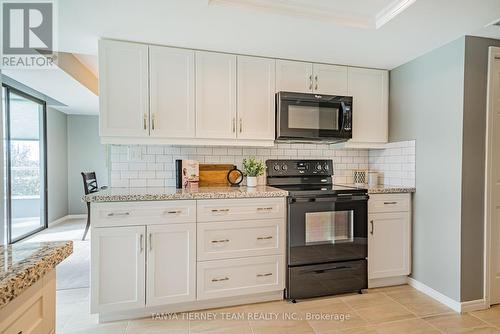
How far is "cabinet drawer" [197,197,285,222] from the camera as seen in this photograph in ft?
7.30

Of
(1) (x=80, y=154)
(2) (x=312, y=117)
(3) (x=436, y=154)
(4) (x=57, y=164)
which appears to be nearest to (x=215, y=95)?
(2) (x=312, y=117)

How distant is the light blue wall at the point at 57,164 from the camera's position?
5117 millimetres

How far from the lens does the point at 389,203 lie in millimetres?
2654

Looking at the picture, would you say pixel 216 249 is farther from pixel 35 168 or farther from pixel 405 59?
pixel 35 168

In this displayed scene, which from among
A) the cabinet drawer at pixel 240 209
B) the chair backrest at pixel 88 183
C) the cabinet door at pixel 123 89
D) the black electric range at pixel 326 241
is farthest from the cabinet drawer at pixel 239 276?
the chair backrest at pixel 88 183

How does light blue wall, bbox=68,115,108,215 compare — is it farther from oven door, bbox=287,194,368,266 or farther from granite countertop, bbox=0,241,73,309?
granite countertop, bbox=0,241,73,309

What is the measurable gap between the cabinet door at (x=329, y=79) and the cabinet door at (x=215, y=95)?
826 millimetres

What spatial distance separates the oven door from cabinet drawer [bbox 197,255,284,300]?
0.17m

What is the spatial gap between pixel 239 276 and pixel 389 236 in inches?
57.3

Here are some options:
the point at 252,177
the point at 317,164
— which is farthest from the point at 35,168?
the point at 317,164

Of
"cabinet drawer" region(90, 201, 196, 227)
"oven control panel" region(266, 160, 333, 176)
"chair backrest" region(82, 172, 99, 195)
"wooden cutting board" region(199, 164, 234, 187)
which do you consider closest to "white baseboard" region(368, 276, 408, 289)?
"oven control panel" region(266, 160, 333, 176)

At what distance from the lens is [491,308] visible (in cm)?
231

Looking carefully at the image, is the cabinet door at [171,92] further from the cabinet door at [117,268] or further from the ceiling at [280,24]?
the cabinet door at [117,268]

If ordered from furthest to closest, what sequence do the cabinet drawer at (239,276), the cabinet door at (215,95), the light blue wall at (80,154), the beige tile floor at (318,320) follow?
1. the light blue wall at (80,154)
2. the cabinet door at (215,95)
3. the cabinet drawer at (239,276)
4. the beige tile floor at (318,320)
